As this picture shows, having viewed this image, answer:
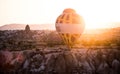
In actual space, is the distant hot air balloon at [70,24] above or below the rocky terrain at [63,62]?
above

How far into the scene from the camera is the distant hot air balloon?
33.4 m

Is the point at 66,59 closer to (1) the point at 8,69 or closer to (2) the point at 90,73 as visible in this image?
(2) the point at 90,73

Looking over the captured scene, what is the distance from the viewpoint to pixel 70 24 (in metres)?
33.3

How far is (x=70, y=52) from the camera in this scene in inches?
1451

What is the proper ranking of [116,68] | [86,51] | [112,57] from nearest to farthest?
[116,68]
[112,57]
[86,51]

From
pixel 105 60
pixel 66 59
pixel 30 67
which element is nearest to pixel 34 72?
pixel 30 67

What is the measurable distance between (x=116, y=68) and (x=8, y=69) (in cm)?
1126

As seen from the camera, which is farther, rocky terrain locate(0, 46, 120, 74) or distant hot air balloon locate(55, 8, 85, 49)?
distant hot air balloon locate(55, 8, 85, 49)

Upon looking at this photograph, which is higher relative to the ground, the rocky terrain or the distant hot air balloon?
the distant hot air balloon

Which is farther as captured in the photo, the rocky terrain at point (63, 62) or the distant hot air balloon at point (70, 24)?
the distant hot air balloon at point (70, 24)

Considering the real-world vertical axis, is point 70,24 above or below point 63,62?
above

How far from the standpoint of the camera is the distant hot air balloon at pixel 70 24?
3344cm

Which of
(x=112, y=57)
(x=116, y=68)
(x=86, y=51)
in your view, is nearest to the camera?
(x=116, y=68)

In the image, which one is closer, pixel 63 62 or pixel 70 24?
pixel 70 24
